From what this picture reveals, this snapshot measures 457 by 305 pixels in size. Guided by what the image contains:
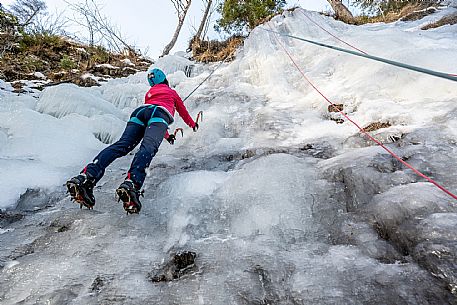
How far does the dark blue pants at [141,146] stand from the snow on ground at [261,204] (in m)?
0.32

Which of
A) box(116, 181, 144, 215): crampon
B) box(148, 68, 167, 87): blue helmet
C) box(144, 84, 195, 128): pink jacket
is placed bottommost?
box(116, 181, 144, 215): crampon

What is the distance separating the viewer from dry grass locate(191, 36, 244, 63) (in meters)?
7.76

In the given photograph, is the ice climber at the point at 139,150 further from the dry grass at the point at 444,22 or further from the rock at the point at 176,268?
the dry grass at the point at 444,22

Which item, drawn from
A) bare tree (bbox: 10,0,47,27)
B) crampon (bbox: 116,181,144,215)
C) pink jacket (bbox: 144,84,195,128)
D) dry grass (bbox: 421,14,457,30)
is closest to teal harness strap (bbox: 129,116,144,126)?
pink jacket (bbox: 144,84,195,128)

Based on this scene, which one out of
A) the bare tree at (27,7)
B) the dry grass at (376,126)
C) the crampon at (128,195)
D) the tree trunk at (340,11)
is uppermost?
the bare tree at (27,7)

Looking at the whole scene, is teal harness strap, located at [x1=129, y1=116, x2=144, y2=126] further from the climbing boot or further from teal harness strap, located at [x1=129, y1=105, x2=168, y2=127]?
the climbing boot

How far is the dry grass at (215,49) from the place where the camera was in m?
7.76

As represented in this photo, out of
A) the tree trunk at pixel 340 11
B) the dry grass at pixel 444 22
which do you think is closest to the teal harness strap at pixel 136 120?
the dry grass at pixel 444 22

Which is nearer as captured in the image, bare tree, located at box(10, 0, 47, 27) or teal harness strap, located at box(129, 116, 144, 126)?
teal harness strap, located at box(129, 116, 144, 126)

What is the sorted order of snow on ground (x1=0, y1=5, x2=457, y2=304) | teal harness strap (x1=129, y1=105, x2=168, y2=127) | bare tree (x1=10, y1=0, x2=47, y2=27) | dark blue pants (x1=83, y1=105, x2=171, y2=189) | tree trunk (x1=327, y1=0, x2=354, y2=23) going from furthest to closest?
bare tree (x1=10, y1=0, x2=47, y2=27) < tree trunk (x1=327, y1=0, x2=354, y2=23) < teal harness strap (x1=129, y1=105, x2=168, y2=127) < dark blue pants (x1=83, y1=105, x2=171, y2=189) < snow on ground (x1=0, y1=5, x2=457, y2=304)

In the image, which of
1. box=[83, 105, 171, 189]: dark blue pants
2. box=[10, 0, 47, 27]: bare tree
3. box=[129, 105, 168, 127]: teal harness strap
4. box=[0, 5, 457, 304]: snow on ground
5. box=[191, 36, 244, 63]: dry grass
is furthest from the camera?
box=[10, 0, 47, 27]: bare tree

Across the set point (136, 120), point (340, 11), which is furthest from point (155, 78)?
point (340, 11)

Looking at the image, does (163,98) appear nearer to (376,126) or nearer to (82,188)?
(82,188)

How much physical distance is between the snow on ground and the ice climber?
194 millimetres
